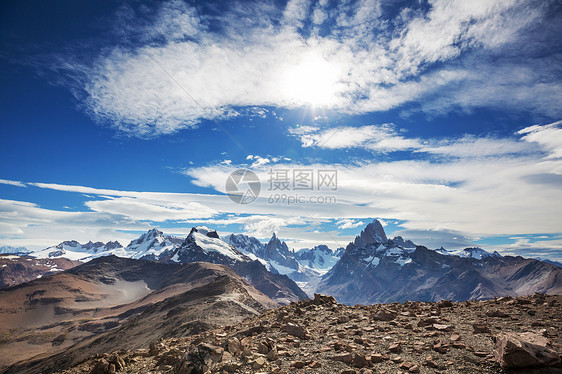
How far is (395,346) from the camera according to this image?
43.2ft

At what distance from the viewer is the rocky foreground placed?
1102 cm

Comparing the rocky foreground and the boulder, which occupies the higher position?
the boulder

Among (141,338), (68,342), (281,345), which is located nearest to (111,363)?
(281,345)

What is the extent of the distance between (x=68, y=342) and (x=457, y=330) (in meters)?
237

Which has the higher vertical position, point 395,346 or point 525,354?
point 525,354

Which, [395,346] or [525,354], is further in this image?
[395,346]

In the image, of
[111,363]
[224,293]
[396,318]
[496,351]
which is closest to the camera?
[496,351]

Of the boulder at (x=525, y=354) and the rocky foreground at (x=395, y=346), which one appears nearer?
the boulder at (x=525, y=354)

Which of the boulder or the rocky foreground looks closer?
the boulder

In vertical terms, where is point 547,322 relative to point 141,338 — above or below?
above

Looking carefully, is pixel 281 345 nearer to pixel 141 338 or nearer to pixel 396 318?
pixel 396 318

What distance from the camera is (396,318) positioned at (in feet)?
60.1

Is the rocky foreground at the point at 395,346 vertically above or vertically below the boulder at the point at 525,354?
below

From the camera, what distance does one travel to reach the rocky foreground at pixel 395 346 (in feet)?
36.2
